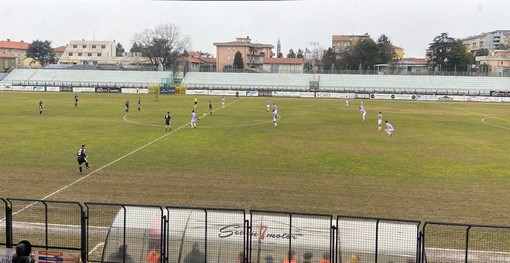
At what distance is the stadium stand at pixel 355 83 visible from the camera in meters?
86.9

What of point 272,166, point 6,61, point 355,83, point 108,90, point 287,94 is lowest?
point 272,166

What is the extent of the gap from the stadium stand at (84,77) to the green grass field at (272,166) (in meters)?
56.7

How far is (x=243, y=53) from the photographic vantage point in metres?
134

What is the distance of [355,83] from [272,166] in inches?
Answer: 2915

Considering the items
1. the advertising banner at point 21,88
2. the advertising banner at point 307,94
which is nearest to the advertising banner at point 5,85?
the advertising banner at point 21,88

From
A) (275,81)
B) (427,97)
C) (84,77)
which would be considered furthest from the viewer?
(84,77)

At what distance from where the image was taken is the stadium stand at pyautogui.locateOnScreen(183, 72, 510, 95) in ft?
285

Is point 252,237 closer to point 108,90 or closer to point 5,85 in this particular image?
point 108,90

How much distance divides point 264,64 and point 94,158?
11165 cm

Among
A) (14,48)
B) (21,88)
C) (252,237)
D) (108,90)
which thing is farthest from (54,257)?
(14,48)

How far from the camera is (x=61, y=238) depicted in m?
11.4

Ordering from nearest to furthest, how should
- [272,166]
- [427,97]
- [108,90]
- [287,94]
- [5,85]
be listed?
[272,166] → [427,97] → [287,94] → [108,90] → [5,85]

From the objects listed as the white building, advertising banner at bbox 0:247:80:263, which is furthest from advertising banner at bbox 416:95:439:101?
the white building

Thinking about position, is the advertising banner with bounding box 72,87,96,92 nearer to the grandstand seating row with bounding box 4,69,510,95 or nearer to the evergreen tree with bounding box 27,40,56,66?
the grandstand seating row with bounding box 4,69,510,95
